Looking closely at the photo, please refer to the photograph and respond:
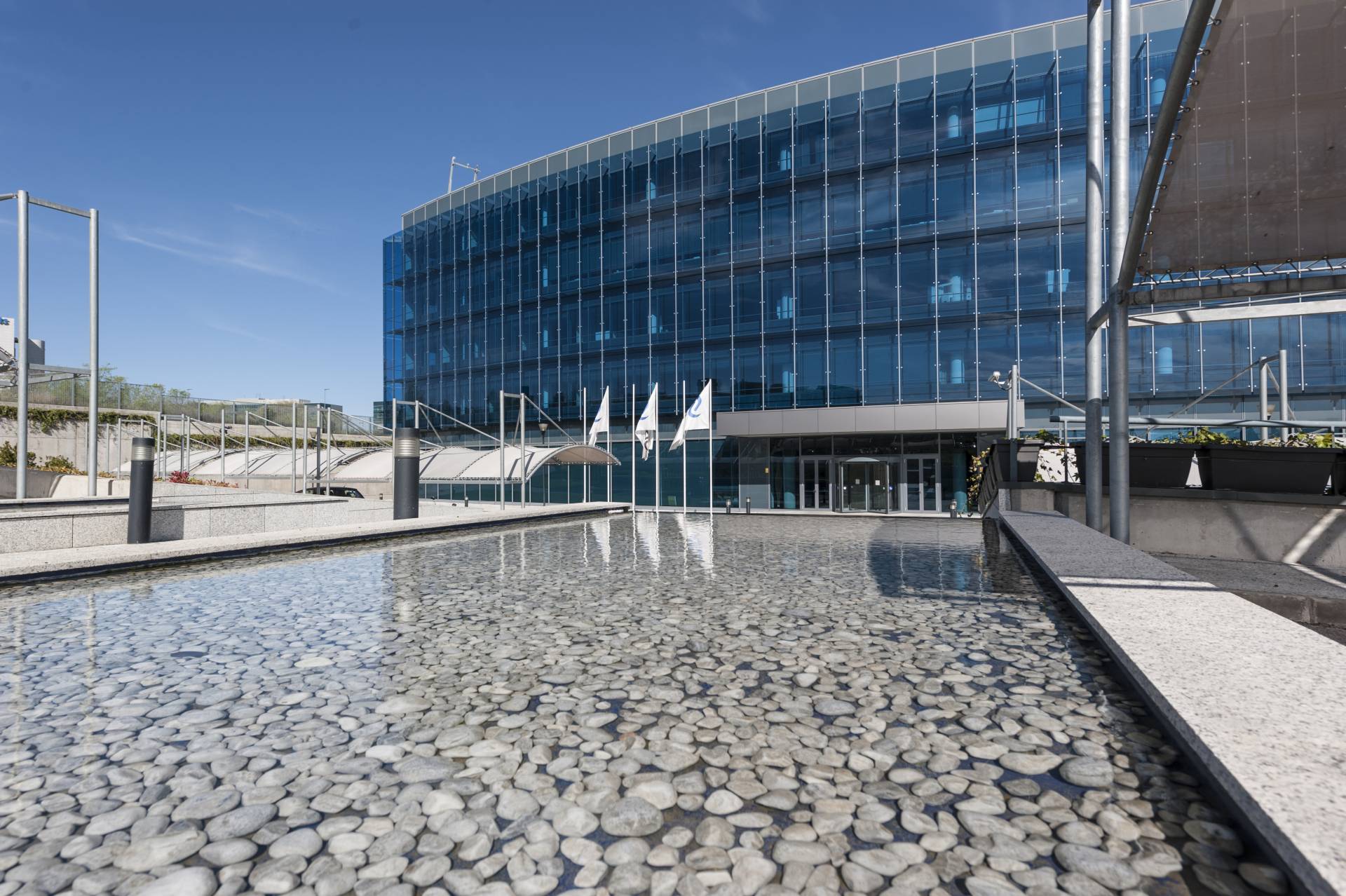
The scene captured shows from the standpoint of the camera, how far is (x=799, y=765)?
3.89 metres

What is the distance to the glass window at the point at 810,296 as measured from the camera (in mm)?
33062

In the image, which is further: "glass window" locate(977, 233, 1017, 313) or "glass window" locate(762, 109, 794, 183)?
"glass window" locate(762, 109, 794, 183)

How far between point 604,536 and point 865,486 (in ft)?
56.3

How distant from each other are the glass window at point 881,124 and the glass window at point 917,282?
15.2ft

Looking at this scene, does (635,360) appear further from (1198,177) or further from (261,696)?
(261,696)

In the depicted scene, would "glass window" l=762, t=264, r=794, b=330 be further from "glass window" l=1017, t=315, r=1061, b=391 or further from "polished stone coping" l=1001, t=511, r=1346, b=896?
"polished stone coping" l=1001, t=511, r=1346, b=896

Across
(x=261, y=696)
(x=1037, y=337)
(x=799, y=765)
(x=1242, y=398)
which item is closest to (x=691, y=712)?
(x=799, y=765)

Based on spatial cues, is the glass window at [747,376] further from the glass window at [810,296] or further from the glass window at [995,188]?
the glass window at [995,188]

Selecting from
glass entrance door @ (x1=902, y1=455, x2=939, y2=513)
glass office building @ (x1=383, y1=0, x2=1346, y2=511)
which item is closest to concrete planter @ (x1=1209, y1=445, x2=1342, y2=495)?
glass office building @ (x1=383, y1=0, x2=1346, y2=511)

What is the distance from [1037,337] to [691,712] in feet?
96.3

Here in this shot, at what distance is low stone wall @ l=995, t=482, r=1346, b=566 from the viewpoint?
40.8 feet

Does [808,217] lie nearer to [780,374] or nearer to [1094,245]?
[780,374]

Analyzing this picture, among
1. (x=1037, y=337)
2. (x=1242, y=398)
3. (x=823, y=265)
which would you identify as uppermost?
(x=823, y=265)

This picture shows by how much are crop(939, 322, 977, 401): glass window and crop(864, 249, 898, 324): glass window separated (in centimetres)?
244
